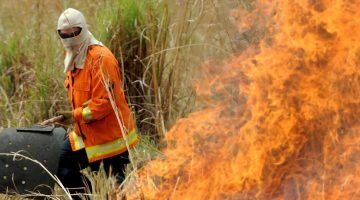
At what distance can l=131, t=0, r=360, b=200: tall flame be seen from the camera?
3.74 meters

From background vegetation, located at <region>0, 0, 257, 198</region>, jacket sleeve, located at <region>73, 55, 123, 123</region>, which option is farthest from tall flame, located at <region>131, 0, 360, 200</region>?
background vegetation, located at <region>0, 0, 257, 198</region>

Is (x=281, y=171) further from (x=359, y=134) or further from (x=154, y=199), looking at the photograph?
(x=154, y=199)

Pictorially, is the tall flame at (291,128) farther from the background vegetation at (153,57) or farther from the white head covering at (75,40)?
the background vegetation at (153,57)

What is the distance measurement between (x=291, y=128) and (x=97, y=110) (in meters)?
1.30

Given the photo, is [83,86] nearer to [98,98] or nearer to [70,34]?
[98,98]

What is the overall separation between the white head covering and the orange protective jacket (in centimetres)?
4

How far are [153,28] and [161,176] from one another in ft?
7.01

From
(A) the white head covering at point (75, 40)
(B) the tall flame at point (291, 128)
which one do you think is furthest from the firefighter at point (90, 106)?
(B) the tall flame at point (291, 128)

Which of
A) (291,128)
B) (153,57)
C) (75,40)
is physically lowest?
(153,57)

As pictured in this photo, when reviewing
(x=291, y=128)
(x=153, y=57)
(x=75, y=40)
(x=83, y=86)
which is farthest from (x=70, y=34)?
(x=291, y=128)

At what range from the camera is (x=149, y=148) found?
17.6 feet

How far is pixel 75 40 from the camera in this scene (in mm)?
4785

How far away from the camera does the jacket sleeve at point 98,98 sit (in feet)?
15.2

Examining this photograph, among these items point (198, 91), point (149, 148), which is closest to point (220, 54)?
point (198, 91)
